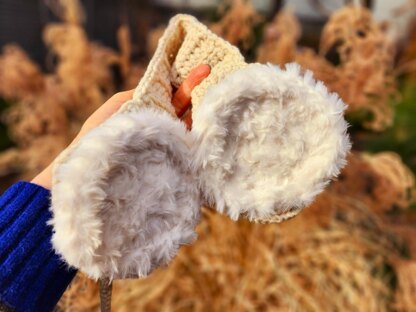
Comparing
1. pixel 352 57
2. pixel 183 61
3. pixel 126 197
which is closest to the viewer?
pixel 126 197

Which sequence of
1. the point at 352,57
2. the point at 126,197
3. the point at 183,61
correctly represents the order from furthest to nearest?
the point at 352,57 → the point at 183,61 → the point at 126,197

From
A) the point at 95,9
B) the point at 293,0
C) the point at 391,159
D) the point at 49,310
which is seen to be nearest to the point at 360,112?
the point at 391,159

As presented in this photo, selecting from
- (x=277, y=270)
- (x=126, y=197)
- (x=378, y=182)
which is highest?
(x=126, y=197)

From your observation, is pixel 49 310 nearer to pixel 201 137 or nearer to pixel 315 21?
pixel 201 137

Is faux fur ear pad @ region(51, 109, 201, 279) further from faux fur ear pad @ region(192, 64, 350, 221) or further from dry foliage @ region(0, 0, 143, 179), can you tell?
dry foliage @ region(0, 0, 143, 179)

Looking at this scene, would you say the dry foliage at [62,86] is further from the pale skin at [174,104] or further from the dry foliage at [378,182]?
the pale skin at [174,104]

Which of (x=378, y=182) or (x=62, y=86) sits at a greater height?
(x=378, y=182)

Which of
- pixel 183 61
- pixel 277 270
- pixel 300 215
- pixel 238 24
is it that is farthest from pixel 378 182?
pixel 183 61

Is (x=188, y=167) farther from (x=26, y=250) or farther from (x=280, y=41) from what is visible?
(x=280, y=41)
